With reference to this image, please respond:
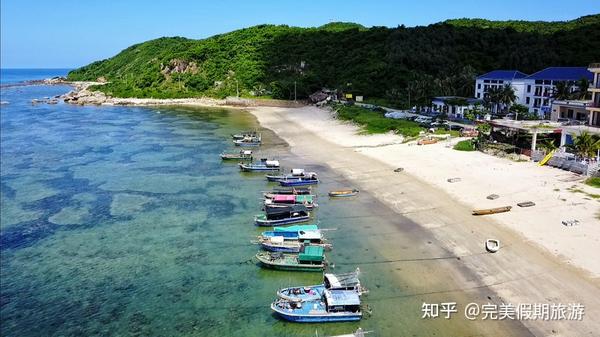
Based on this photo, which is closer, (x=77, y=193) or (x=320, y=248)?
(x=320, y=248)

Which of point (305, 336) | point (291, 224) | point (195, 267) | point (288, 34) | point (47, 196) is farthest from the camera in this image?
point (288, 34)

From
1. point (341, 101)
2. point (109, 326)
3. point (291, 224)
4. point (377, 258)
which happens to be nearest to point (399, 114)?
point (341, 101)

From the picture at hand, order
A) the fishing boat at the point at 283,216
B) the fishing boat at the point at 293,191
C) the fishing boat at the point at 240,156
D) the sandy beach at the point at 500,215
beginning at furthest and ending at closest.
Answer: the fishing boat at the point at 240,156 < the fishing boat at the point at 293,191 < the fishing boat at the point at 283,216 < the sandy beach at the point at 500,215

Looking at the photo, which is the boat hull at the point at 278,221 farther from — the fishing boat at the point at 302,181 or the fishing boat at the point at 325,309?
the fishing boat at the point at 325,309

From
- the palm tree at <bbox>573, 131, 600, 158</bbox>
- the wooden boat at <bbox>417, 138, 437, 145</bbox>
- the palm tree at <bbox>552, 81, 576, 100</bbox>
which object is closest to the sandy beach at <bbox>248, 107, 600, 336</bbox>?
the wooden boat at <bbox>417, 138, 437, 145</bbox>

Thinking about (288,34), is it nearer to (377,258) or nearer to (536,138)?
(536,138)

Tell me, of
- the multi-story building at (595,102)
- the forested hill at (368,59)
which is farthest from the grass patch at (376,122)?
the multi-story building at (595,102)

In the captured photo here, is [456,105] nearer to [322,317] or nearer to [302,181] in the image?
[302,181]
